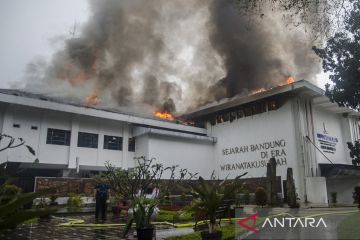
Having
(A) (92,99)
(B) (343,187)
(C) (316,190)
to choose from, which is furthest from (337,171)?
(A) (92,99)

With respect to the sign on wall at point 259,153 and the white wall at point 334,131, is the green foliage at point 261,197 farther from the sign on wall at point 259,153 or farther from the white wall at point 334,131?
the white wall at point 334,131

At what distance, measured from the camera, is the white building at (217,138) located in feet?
74.9

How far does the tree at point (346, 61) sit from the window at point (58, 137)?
1816cm

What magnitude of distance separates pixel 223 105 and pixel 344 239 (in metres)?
24.2

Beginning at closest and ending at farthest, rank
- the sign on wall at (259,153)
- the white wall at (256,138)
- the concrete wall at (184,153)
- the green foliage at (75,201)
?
1. the green foliage at (75,201)
2. the white wall at (256,138)
3. the sign on wall at (259,153)
4. the concrete wall at (184,153)

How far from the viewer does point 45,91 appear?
30.0 m

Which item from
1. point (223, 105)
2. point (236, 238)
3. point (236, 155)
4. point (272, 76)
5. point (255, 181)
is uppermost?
point (272, 76)

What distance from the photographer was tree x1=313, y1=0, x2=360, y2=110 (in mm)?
11577

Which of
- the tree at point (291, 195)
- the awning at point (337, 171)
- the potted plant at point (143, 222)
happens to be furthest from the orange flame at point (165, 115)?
the potted plant at point (143, 222)

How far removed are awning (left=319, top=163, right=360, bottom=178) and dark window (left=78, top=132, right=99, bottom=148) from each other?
17.8 meters

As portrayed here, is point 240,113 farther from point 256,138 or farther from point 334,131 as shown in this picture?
point 334,131

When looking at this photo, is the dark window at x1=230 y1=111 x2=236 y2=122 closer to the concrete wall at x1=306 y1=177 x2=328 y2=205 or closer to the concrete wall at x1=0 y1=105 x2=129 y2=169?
the concrete wall at x1=306 y1=177 x2=328 y2=205

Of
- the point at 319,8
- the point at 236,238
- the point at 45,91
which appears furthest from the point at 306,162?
the point at 45,91

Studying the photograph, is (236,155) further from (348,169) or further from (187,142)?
(348,169)
